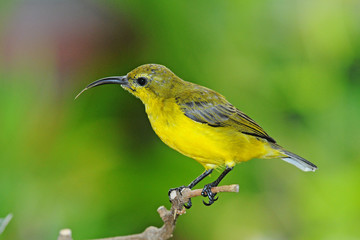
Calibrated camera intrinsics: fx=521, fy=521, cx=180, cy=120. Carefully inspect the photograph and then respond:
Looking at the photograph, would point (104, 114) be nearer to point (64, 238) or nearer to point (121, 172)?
point (121, 172)

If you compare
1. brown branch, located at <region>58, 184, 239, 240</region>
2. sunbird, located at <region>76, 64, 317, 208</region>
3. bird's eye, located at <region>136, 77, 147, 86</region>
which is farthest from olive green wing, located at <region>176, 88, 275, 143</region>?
brown branch, located at <region>58, 184, 239, 240</region>

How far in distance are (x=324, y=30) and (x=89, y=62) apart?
124 centimetres

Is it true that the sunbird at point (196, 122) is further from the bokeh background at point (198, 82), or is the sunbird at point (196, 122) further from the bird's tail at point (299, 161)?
the bokeh background at point (198, 82)

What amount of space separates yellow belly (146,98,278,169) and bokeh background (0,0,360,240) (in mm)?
936

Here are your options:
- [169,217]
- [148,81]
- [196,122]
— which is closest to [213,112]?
[196,122]

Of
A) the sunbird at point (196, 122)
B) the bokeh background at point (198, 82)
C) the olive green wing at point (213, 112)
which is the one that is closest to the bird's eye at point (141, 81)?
the sunbird at point (196, 122)

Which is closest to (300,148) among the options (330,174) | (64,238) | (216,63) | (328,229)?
(330,174)

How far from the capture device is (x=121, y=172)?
2645 mm

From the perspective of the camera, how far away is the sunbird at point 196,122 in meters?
1.52

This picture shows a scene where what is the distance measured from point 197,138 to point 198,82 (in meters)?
1.14

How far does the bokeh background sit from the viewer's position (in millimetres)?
2605

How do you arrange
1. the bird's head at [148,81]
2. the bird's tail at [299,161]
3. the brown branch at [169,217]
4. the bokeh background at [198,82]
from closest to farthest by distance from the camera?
the brown branch at [169,217]
the bird's head at [148,81]
the bird's tail at [299,161]
the bokeh background at [198,82]

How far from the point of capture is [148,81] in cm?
154

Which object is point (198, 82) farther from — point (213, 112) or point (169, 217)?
point (169, 217)
